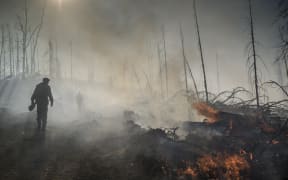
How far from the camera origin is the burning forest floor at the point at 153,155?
6.66 metres

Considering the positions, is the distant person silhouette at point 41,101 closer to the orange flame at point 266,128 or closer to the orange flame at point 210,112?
the orange flame at point 210,112

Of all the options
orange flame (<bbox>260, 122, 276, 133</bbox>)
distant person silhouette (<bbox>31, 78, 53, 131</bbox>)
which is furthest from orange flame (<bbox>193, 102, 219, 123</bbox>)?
distant person silhouette (<bbox>31, 78, 53, 131</bbox>)

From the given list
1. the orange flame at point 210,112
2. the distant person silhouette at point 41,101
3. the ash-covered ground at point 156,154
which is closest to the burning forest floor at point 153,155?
the ash-covered ground at point 156,154

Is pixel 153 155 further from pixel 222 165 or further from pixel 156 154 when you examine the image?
pixel 222 165

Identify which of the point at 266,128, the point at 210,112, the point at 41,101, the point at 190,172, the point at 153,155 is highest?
the point at 41,101

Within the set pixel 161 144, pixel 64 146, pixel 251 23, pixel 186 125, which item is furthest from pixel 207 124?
pixel 251 23

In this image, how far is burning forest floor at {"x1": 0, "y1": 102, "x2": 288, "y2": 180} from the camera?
21.9ft

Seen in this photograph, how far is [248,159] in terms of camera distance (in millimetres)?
8367

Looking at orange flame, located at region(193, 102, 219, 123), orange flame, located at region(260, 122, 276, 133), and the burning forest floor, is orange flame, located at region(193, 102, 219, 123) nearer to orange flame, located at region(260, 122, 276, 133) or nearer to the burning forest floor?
the burning forest floor

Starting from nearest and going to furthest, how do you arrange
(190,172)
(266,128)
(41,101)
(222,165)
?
1. (190,172)
2. (222,165)
3. (41,101)
4. (266,128)

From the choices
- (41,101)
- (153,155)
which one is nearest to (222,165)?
(153,155)

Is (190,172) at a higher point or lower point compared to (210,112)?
lower

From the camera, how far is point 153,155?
7715 mm

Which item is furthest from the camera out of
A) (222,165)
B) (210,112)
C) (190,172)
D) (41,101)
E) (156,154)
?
(210,112)
